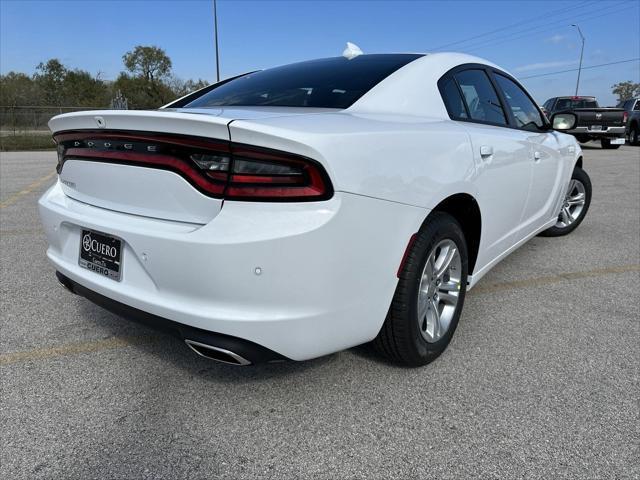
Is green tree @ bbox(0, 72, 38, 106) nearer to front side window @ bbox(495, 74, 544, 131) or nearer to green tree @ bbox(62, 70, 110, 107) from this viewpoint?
green tree @ bbox(62, 70, 110, 107)

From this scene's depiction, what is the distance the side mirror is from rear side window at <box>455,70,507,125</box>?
1279 millimetres

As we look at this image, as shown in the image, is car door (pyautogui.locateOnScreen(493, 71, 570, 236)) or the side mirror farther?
the side mirror

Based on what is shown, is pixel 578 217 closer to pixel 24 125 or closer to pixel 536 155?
pixel 536 155

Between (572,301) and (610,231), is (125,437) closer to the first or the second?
(572,301)

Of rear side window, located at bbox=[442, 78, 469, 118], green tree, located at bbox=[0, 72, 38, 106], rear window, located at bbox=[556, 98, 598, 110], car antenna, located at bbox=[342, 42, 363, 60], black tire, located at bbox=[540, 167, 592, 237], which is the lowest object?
black tire, located at bbox=[540, 167, 592, 237]

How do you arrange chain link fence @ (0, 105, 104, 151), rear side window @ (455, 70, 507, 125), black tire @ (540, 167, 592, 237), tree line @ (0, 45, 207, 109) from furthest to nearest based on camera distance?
tree line @ (0, 45, 207, 109)
chain link fence @ (0, 105, 104, 151)
black tire @ (540, 167, 592, 237)
rear side window @ (455, 70, 507, 125)

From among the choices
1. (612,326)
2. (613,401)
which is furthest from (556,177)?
(613,401)

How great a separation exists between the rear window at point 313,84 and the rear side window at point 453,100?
246 millimetres

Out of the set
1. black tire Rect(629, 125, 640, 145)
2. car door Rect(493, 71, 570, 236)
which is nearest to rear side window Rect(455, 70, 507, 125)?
car door Rect(493, 71, 570, 236)

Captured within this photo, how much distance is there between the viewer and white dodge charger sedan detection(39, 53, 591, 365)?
1702 mm

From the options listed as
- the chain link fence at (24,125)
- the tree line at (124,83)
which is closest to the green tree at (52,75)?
the tree line at (124,83)

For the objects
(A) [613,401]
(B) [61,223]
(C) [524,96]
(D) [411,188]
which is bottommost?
(A) [613,401]

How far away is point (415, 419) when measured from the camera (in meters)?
2.04

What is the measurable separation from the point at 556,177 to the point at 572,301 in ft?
3.80
